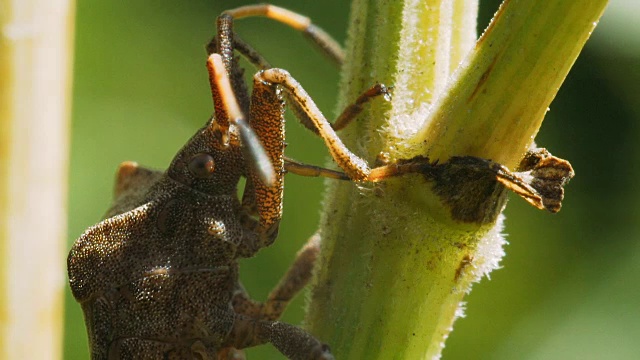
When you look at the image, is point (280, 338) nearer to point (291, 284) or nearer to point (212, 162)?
point (291, 284)

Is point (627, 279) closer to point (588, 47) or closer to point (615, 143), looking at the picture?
point (615, 143)

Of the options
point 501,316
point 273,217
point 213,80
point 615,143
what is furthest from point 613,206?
point 213,80

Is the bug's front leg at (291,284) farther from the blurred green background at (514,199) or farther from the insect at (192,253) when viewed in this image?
the blurred green background at (514,199)

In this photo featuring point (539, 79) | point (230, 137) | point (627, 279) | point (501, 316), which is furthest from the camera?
point (501, 316)

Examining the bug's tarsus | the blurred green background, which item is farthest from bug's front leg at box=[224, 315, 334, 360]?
the blurred green background

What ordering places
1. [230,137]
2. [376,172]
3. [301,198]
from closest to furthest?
[376,172] < [230,137] < [301,198]

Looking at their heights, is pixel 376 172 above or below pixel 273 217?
above

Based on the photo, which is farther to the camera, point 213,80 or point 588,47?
point 588,47

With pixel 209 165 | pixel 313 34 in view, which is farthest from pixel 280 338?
pixel 313 34

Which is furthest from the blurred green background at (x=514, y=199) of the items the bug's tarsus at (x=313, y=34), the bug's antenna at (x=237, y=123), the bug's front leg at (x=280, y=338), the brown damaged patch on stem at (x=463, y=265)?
the brown damaged patch on stem at (x=463, y=265)
